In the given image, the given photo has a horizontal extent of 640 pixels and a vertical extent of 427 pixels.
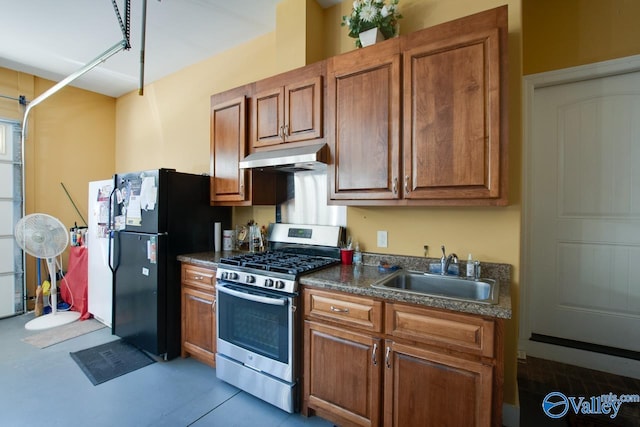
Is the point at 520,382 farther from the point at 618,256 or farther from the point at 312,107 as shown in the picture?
the point at 312,107

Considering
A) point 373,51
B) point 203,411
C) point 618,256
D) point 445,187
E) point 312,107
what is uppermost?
point 373,51

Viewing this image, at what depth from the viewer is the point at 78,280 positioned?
3.79m

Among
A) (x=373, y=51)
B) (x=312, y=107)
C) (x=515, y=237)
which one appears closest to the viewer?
(x=515, y=237)

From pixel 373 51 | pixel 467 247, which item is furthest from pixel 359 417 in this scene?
pixel 373 51

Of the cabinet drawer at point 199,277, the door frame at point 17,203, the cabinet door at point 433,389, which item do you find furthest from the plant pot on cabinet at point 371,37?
the door frame at point 17,203

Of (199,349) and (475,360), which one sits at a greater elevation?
(475,360)

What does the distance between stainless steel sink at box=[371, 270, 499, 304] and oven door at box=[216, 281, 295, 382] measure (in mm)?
664

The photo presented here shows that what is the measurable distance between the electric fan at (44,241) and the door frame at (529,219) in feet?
15.2

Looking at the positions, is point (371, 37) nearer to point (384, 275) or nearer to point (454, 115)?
point (454, 115)

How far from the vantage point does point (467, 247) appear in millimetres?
1940

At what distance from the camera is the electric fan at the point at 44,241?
325cm

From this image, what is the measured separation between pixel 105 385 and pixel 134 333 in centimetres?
58

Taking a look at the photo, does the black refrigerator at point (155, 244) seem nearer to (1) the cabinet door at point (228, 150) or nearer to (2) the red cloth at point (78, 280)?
(1) the cabinet door at point (228, 150)

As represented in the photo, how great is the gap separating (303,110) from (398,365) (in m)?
1.78
